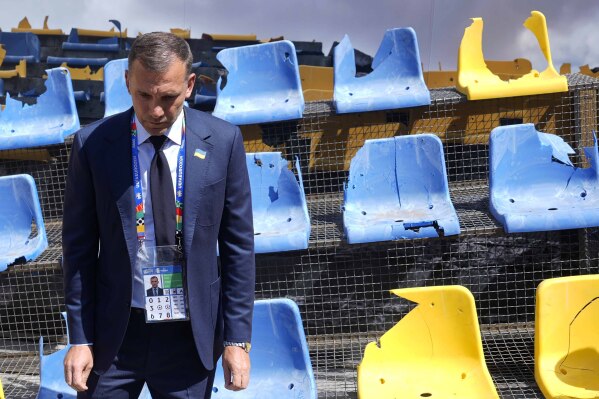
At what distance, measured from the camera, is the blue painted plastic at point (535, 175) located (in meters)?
3.06

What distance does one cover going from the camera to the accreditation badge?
1.50 m

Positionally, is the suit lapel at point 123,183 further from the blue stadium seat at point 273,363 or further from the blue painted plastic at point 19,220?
the blue painted plastic at point 19,220

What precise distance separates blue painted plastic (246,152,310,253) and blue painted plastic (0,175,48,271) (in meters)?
0.86

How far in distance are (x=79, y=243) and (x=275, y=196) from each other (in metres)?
1.74

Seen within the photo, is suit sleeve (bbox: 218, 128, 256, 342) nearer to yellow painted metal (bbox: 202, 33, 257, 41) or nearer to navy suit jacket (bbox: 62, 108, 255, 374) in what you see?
navy suit jacket (bbox: 62, 108, 255, 374)

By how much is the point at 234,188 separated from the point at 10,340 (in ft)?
6.80

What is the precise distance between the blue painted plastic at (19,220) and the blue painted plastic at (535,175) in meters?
1.82

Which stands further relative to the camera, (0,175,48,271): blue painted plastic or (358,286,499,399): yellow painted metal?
(0,175,48,271): blue painted plastic

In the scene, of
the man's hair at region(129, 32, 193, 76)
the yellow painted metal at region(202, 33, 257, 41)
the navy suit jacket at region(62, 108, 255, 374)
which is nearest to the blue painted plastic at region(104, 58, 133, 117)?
the yellow painted metal at region(202, 33, 257, 41)

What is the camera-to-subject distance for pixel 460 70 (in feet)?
11.5

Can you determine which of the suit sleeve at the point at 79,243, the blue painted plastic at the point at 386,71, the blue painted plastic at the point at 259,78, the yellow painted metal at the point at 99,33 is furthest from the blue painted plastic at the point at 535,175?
the yellow painted metal at the point at 99,33

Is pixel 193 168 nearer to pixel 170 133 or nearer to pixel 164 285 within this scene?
pixel 170 133

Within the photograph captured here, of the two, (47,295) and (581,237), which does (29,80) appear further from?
(581,237)

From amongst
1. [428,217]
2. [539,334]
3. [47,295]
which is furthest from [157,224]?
[47,295]
